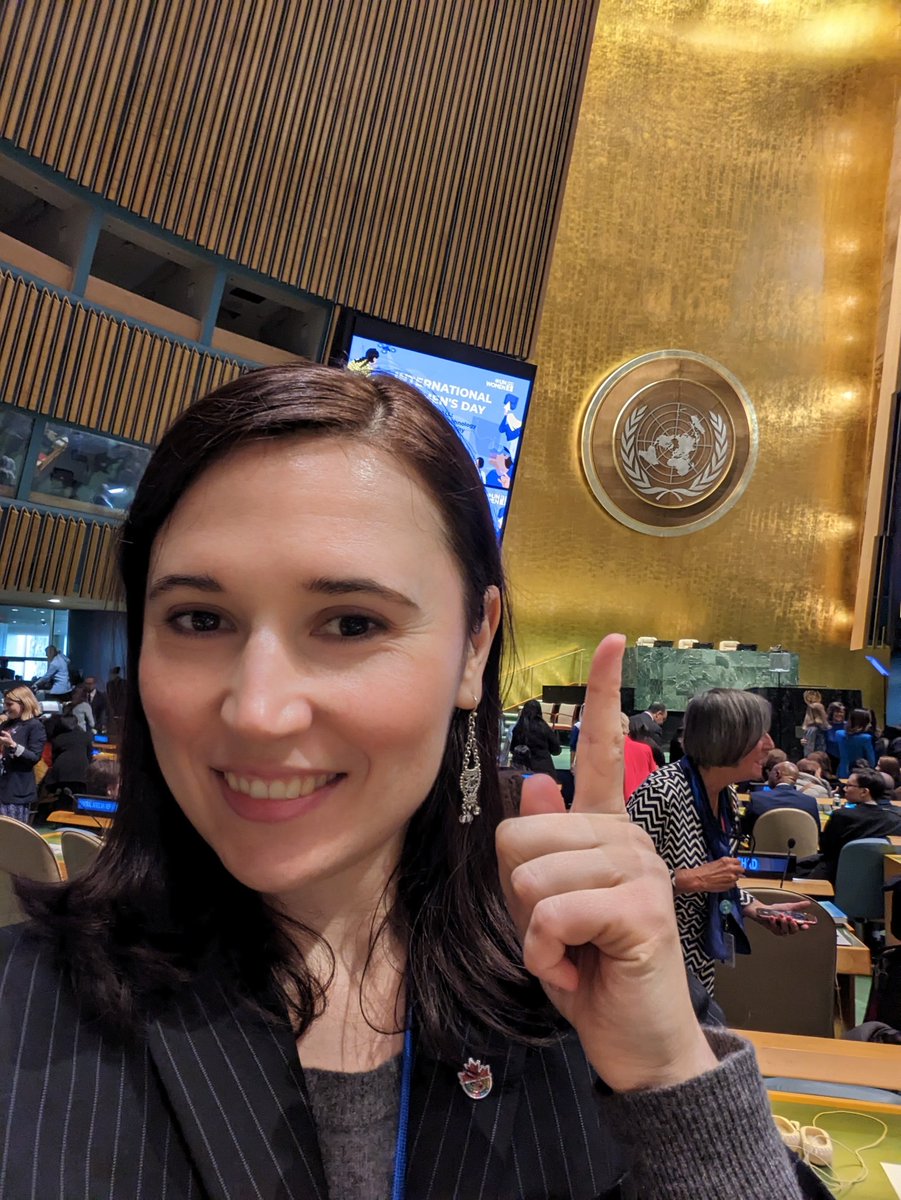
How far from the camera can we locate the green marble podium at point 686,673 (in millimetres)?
13062

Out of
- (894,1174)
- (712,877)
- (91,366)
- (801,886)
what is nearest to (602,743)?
(894,1174)

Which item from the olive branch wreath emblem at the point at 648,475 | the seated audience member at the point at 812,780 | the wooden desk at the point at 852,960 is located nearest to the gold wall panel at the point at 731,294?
the olive branch wreath emblem at the point at 648,475

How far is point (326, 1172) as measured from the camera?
854 mm

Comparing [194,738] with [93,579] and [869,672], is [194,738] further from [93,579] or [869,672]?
[869,672]

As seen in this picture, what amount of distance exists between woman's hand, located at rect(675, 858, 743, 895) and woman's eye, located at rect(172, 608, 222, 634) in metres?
1.99

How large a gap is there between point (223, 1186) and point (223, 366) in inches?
367

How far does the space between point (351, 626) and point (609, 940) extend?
1.21 ft

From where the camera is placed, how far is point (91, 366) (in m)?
8.39

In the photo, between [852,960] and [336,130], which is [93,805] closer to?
[852,960]

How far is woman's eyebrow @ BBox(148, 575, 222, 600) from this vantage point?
83 cm

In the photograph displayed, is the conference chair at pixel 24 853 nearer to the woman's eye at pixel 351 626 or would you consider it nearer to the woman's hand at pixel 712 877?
the woman's hand at pixel 712 877

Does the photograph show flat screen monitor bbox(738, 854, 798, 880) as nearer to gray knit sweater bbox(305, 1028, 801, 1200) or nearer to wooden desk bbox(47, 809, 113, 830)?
wooden desk bbox(47, 809, 113, 830)

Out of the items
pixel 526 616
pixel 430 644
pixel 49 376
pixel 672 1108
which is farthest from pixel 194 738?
pixel 526 616

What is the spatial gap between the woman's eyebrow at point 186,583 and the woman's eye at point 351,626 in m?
0.11
